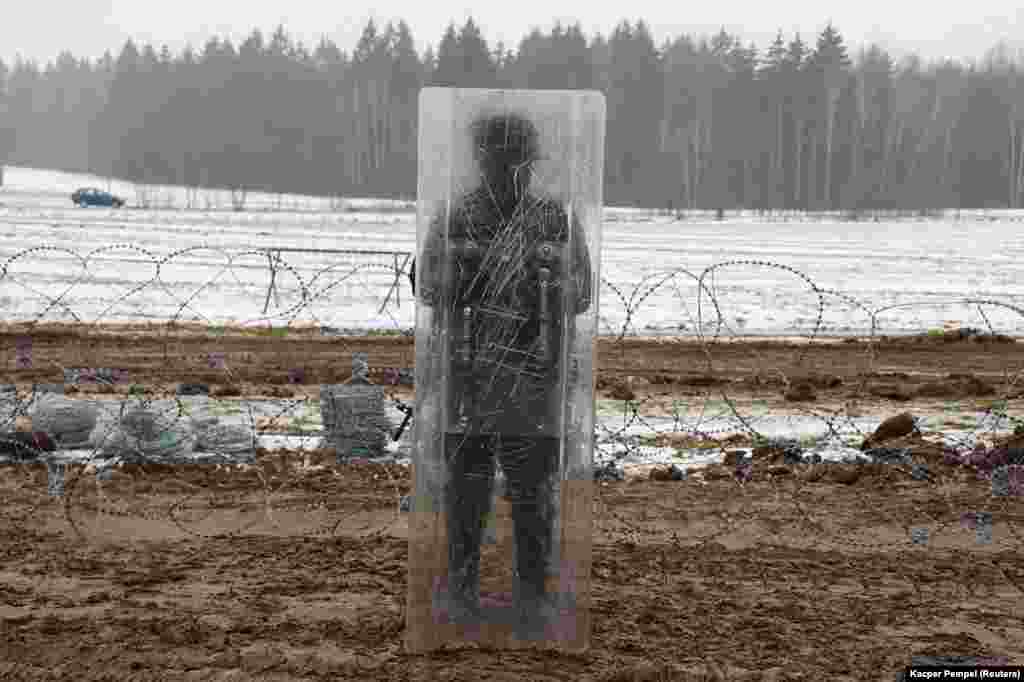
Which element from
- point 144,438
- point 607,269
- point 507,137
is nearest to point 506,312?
point 507,137

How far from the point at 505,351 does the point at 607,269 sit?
2191 centimetres

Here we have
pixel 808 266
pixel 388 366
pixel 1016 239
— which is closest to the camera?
pixel 388 366

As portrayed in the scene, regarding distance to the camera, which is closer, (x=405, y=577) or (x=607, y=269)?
(x=405, y=577)

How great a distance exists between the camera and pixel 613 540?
6887 mm

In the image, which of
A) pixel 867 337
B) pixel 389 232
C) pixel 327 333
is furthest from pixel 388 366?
pixel 389 232

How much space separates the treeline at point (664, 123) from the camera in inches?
2977

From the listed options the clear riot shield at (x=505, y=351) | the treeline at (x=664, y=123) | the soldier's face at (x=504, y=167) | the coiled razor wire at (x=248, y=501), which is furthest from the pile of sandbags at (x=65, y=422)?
the treeline at (x=664, y=123)

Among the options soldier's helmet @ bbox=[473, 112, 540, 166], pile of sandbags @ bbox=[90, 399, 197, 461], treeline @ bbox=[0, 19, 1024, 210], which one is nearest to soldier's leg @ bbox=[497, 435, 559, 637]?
soldier's helmet @ bbox=[473, 112, 540, 166]

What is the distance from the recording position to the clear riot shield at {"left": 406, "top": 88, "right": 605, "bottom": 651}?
4.66 metres

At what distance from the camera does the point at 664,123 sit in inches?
2995

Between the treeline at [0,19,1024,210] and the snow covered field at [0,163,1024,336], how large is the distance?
2037cm

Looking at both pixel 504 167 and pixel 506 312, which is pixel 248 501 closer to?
pixel 506 312

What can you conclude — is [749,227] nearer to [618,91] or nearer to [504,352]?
[618,91]

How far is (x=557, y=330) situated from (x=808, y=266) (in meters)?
25.9
